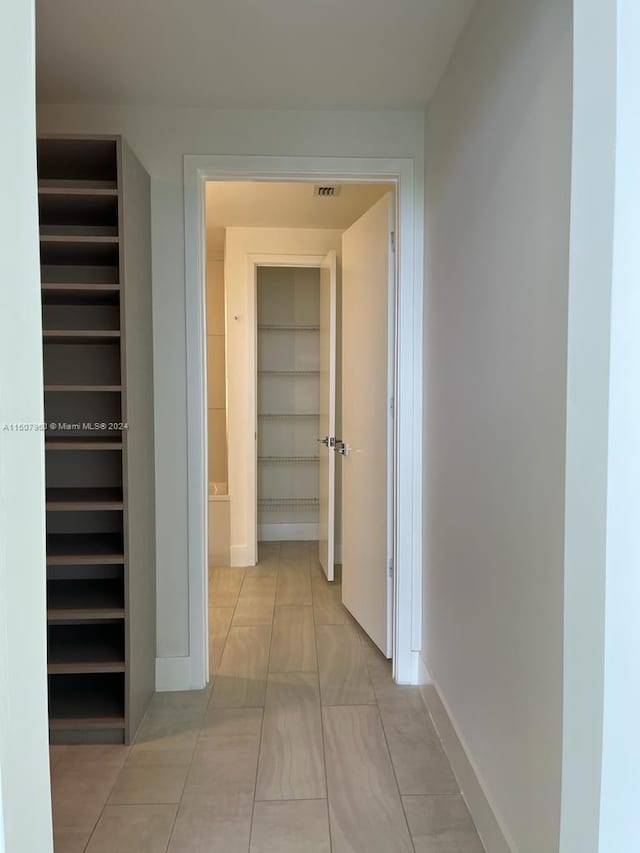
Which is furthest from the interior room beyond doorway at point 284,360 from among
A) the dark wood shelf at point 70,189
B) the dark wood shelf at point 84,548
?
the dark wood shelf at point 70,189

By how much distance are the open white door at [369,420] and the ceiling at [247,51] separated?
23.3 inches


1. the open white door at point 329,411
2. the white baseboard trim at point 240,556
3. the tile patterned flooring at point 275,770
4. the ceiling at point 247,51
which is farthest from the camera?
the white baseboard trim at point 240,556

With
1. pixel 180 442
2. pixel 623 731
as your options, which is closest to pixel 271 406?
pixel 180 442

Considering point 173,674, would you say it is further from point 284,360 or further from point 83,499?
point 284,360

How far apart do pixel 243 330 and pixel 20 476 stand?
3.60 metres

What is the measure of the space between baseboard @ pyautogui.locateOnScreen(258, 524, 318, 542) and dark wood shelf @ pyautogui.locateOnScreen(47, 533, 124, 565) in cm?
266

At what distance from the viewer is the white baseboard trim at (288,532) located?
506 cm

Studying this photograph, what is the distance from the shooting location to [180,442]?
8.32 ft

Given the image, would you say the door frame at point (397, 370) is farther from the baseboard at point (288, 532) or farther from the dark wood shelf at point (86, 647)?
the baseboard at point (288, 532)

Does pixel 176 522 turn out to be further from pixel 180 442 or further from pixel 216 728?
pixel 216 728

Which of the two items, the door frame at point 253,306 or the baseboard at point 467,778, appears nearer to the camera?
the baseboard at point 467,778

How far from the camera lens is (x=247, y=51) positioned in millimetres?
2037

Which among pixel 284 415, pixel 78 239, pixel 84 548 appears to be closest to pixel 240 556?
pixel 284 415

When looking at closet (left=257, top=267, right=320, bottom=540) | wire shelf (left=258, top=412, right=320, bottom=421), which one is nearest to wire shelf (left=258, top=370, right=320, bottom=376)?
closet (left=257, top=267, right=320, bottom=540)
